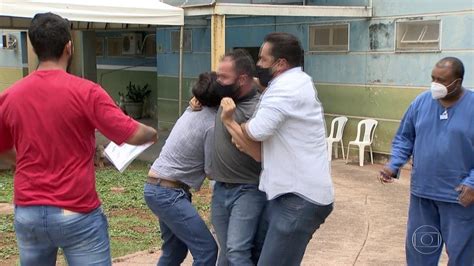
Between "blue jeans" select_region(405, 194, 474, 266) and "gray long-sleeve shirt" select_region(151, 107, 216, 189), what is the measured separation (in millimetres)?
1401

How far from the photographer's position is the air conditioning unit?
16.8 m

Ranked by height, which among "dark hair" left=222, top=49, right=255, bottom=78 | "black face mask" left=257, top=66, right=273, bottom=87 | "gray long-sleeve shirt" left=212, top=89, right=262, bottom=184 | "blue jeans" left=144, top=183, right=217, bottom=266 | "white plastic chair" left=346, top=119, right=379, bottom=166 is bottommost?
"white plastic chair" left=346, top=119, right=379, bottom=166

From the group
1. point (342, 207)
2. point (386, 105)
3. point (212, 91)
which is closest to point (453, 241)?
point (212, 91)

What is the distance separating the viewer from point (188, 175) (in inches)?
155

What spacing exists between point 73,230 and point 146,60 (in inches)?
563

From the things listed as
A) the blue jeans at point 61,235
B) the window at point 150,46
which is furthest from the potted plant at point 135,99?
the blue jeans at point 61,235

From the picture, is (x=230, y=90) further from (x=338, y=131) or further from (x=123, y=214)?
(x=338, y=131)

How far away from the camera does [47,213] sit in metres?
2.86

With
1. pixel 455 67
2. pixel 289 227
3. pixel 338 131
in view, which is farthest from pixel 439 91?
pixel 338 131

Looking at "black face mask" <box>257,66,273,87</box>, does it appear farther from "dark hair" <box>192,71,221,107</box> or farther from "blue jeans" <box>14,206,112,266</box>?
"blue jeans" <box>14,206,112,266</box>

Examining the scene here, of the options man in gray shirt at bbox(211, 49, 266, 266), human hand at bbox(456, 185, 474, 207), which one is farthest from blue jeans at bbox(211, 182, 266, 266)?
human hand at bbox(456, 185, 474, 207)

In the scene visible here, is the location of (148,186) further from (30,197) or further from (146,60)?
(146,60)

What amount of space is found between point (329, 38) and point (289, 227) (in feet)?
25.2

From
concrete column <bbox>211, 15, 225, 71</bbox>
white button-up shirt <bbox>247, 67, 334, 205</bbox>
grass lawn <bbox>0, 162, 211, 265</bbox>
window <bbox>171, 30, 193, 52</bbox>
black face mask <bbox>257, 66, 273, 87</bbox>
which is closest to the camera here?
white button-up shirt <bbox>247, 67, 334, 205</bbox>
